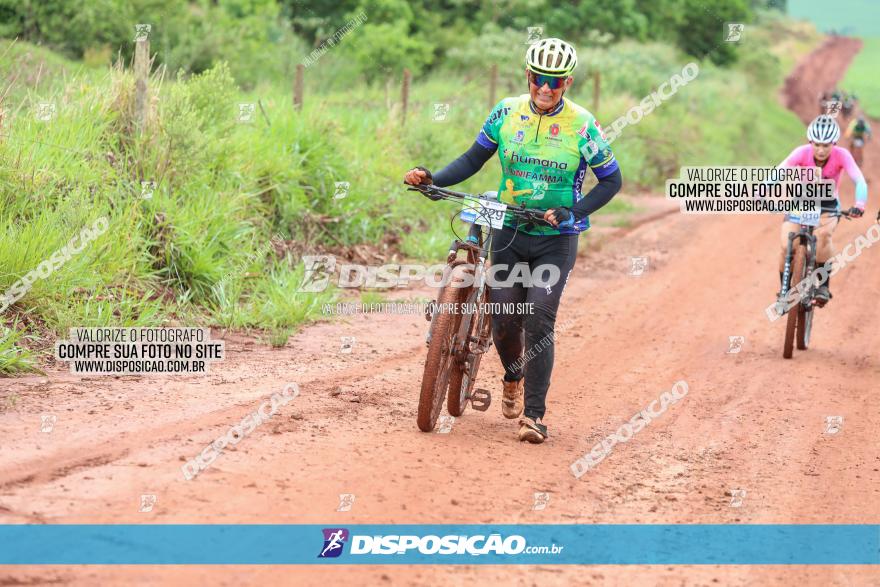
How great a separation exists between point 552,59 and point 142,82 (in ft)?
Result: 17.5

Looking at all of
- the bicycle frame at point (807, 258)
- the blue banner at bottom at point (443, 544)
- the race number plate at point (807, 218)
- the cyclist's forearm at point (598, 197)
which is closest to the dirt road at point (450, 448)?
the blue banner at bottom at point (443, 544)

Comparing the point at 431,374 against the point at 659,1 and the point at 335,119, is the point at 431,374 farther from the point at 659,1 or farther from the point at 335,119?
the point at 659,1

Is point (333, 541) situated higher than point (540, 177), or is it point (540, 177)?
point (540, 177)

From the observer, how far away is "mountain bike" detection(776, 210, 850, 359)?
1041 centimetres

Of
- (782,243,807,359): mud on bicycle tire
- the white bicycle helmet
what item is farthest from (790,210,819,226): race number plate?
the white bicycle helmet

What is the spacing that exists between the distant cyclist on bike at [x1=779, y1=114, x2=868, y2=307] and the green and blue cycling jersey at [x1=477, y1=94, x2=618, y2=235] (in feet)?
13.6

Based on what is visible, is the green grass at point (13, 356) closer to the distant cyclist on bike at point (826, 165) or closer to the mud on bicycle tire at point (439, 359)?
the mud on bicycle tire at point (439, 359)

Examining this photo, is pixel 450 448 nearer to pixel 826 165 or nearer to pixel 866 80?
pixel 826 165

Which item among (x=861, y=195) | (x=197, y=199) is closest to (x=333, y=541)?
(x=197, y=199)

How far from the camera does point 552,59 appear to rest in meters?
6.57

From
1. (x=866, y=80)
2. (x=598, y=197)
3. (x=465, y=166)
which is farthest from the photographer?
(x=866, y=80)

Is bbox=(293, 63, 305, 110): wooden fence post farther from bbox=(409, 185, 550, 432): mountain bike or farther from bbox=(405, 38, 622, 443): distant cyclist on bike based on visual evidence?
bbox=(409, 185, 550, 432): mountain bike

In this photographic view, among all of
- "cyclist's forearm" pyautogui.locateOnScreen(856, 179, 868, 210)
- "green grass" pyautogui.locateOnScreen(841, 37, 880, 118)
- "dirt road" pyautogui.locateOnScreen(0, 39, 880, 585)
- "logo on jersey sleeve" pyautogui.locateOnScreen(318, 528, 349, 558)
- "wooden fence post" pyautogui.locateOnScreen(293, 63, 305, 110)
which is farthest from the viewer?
"green grass" pyautogui.locateOnScreen(841, 37, 880, 118)

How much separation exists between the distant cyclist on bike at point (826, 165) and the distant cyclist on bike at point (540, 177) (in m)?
4.16
